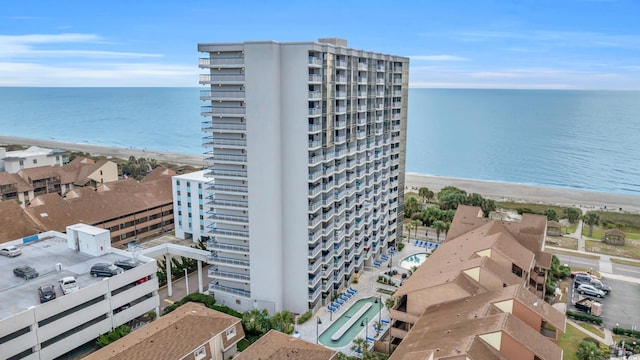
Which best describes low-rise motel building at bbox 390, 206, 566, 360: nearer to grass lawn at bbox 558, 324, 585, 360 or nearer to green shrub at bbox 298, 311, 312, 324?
grass lawn at bbox 558, 324, 585, 360

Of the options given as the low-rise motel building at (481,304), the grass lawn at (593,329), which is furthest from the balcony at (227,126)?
the grass lawn at (593,329)

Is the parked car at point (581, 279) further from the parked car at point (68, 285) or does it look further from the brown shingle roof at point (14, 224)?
the brown shingle roof at point (14, 224)

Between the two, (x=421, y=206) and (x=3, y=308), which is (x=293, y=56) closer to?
(x=3, y=308)

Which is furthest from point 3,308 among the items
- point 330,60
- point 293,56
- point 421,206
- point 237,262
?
point 421,206

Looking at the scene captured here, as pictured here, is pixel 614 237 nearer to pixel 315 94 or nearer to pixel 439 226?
pixel 439 226

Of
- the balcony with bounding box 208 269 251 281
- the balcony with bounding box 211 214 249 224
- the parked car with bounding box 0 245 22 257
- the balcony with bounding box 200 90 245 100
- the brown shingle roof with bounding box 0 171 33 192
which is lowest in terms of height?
the balcony with bounding box 208 269 251 281

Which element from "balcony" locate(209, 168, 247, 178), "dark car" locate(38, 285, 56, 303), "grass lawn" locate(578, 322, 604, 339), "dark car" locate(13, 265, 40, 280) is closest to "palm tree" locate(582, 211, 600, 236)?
"grass lawn" locate(578, 322, 604, 339)

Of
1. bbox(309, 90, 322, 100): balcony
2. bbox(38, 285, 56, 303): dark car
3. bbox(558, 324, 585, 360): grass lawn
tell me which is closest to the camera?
bbox(38, 285, 56, 303): dark car
